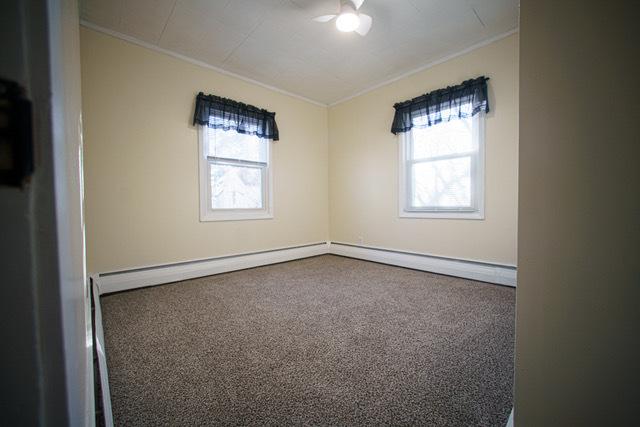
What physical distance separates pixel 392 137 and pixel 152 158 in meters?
2.91

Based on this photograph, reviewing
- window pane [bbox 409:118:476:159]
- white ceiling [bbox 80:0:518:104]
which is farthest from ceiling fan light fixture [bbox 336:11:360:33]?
window pane [bbox 409:118:476:159]

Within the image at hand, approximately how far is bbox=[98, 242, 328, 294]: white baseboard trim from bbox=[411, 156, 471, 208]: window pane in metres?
1.90

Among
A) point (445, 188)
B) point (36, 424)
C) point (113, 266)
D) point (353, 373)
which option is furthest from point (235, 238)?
point (36, 424)

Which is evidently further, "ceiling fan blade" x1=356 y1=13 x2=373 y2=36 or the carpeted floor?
"ceiling fan blade" x1=356 y1=13 x2=373 y2=36

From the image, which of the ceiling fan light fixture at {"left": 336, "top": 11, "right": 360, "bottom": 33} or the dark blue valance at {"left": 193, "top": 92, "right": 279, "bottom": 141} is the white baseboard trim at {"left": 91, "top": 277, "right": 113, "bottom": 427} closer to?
the dark blue valance at {"left": 193, "top": 92, "right": 279, "bottom": 141}

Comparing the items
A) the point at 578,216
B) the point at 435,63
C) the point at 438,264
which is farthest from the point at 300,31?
the point at 438,264

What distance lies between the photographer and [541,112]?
654mm

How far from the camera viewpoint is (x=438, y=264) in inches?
117

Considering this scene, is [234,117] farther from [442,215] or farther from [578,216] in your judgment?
[578,216]

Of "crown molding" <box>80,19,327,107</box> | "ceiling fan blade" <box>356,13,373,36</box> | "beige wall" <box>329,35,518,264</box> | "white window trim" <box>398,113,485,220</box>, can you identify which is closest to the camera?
"ceiling fan blade" <box>356,13,373,36</box>

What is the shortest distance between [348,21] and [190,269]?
292cm

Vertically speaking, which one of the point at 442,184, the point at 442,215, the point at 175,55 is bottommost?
the point at 442,215

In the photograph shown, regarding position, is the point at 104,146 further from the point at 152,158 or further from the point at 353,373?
the point at 353,373

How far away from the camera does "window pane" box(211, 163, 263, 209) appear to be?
3076 mm
